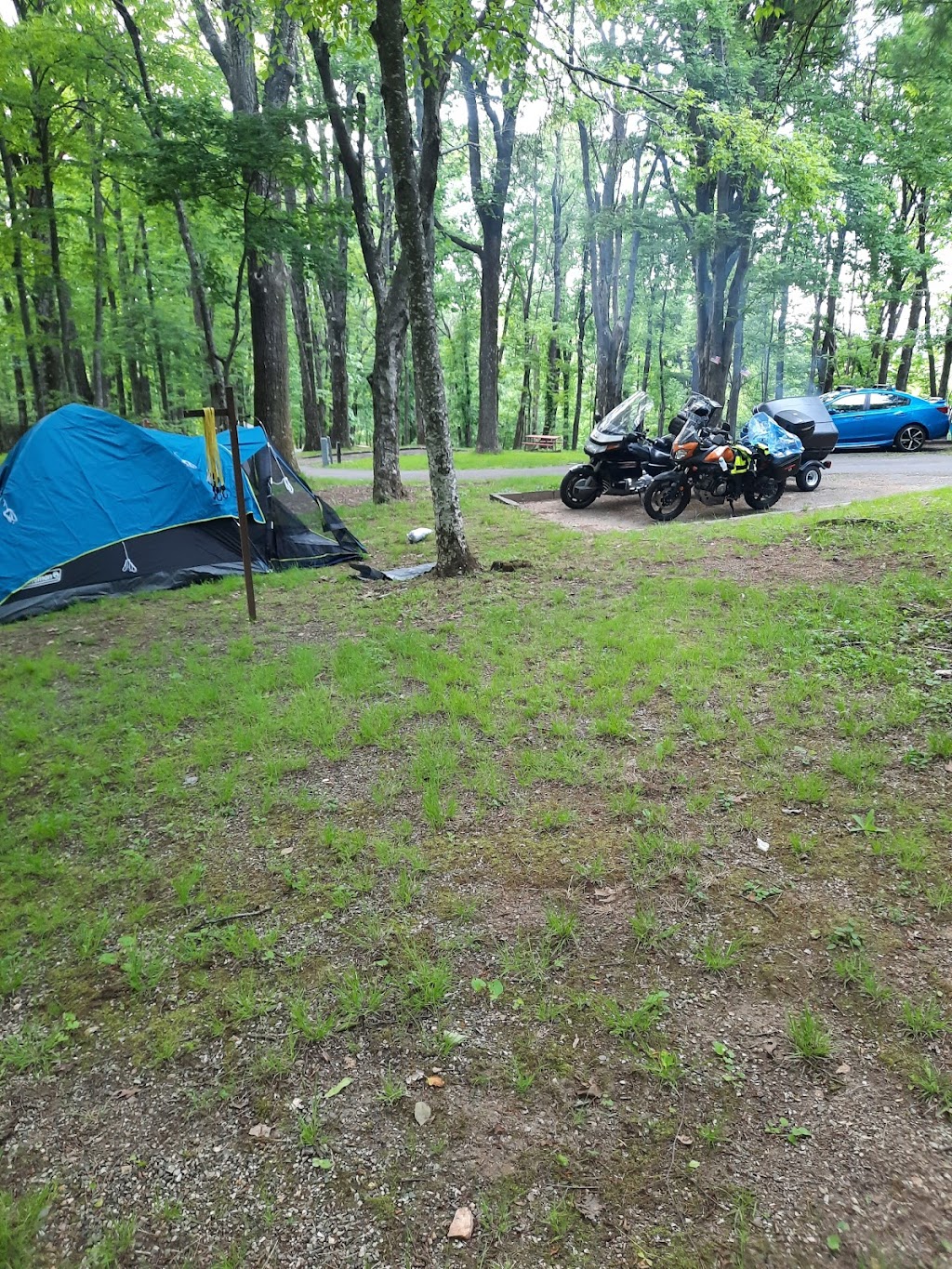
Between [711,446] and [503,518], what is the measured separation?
2.94 m

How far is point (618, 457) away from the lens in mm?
10695

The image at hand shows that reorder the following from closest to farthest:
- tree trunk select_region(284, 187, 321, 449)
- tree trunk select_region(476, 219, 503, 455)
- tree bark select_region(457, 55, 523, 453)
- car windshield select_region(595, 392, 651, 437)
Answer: car windshield select_region(595, 392, 651, 437), tree bark select_region(457, 55, 523, 453), tree trunk select_region(476, 219, 503, 455), tree trunk select_region(284, 187, 321, 449)

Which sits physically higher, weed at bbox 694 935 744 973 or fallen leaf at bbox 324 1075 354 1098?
weed at bbox 694 935 744 973

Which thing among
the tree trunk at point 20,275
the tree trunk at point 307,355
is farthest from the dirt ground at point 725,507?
the tree trunk at point 307,355

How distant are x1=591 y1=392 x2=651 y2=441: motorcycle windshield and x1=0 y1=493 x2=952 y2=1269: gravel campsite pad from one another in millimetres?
6018

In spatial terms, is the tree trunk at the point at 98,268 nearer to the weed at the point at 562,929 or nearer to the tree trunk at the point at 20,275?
the tree trunk at the point at 20,275

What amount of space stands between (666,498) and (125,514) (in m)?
6.60

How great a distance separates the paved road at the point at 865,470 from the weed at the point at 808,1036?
9.99 meters

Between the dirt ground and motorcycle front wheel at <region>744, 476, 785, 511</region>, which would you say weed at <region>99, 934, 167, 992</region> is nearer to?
the dirt ground

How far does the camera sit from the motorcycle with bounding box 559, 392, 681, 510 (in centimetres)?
1061

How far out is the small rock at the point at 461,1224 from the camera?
1.82m

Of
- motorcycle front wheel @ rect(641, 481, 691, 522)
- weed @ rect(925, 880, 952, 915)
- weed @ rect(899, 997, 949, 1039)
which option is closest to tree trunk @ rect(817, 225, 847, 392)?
motorcycle front wheel @ rect(641, 481, 691, 522)

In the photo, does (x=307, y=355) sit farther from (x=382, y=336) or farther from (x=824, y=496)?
(x=824, y=496)

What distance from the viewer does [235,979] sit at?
8.77 feet
